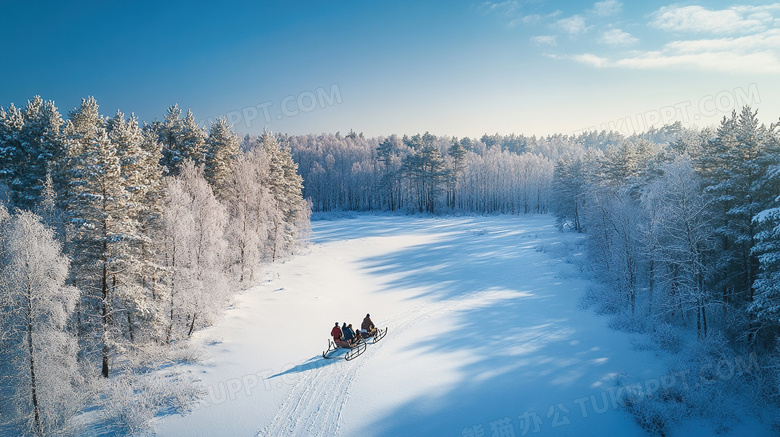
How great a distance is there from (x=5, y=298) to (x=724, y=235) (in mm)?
31370

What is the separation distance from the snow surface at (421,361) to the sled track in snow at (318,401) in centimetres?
5

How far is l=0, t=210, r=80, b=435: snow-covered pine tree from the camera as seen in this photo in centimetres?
1089

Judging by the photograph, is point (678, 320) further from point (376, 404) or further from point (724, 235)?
point (376, 404)

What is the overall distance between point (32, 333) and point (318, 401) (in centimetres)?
981

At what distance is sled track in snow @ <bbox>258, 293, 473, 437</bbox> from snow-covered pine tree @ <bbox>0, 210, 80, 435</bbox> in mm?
7081

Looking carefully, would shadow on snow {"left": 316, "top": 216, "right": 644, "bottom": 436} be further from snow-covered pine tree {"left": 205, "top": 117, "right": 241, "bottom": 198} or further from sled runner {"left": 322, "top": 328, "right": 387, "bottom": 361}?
snow-covered pine tree {"left": 205, "top": 117, "right": 241, "bottom": 198}

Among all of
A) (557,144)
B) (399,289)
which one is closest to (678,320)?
(399,289)

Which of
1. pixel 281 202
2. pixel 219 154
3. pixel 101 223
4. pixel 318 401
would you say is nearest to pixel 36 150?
pixel 219 154

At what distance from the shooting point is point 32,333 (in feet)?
36.3

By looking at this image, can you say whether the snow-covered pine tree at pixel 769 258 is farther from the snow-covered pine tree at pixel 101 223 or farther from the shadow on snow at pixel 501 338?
the snow-covered pine tree at pixel 101 223

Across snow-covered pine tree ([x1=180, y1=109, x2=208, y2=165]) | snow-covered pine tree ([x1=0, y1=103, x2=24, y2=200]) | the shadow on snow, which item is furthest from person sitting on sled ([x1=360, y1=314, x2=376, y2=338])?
snow-covered pine tree ([x1=0, y1=103, x2=24, y2=200])

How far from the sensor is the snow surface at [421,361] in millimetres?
11508

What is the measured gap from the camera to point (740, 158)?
56.7 ft

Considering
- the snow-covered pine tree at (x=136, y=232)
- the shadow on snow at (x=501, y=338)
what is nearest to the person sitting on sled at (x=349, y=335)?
the shadow on snow at (x=501, y=338)
